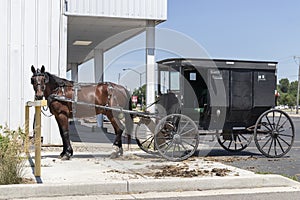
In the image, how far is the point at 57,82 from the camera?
458 inches

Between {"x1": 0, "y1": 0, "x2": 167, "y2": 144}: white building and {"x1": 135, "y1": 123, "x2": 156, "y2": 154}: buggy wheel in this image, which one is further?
{"x1": 0, "y1": 0, "x2": 167, "y2": 144}: white building

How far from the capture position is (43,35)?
577 inches

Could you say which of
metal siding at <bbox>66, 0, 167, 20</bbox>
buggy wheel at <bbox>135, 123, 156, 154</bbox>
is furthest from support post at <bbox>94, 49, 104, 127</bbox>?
buggy wheel at <bbox>135, 123, 156, 154</bbox>

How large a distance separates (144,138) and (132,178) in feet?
15.0

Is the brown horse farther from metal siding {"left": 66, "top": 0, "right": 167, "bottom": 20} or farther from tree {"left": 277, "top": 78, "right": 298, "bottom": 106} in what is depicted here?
tree {"left": 277, "top": 78, "right": 298, "bottom": 106}

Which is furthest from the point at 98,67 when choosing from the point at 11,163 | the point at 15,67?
the point at 11,163

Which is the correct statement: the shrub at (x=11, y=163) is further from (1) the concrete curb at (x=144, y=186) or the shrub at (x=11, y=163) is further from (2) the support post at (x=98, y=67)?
(2) the support post at (x=98, y=67)

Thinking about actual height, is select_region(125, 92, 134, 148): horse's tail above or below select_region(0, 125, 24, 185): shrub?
above

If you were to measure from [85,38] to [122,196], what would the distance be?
1547 centimetres

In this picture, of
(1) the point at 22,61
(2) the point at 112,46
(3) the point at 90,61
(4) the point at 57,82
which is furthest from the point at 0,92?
(3) the point at 90,61

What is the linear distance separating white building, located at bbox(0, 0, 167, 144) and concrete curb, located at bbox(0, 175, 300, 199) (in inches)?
252

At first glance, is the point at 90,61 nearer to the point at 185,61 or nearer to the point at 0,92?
the point at 0,92

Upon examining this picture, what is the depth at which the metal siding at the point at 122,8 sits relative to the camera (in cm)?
1523

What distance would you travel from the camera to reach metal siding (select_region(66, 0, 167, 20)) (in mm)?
15234
